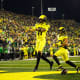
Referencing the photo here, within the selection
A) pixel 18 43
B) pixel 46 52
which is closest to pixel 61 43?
pixel 18 43

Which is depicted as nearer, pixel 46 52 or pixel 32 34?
pixel 46 52

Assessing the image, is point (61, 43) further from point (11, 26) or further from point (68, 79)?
point (11, 26)

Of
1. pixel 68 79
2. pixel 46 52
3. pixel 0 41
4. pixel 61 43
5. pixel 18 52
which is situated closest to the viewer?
pixel 68 79

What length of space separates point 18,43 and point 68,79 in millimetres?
14999

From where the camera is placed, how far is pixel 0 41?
62.2 feet

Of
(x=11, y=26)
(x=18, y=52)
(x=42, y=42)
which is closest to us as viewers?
(x=42, y=42)

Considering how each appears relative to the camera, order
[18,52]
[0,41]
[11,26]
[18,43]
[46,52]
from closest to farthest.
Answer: [0,41]
[18,52]
[18,43]
[46,52]
[11,26]

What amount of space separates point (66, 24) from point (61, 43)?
4241 cm

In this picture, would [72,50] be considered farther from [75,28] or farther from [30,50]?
[75,28]

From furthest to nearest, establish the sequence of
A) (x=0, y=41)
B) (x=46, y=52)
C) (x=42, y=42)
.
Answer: (x=46, y=52), (x=0, y=41), (x=42, y=42)

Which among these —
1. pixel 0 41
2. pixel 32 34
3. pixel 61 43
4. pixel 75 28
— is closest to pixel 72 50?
pixel 32 34

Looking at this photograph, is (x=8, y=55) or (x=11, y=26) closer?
(x=8, y=55)

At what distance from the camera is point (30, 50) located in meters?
22.2

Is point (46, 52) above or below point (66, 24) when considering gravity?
below
